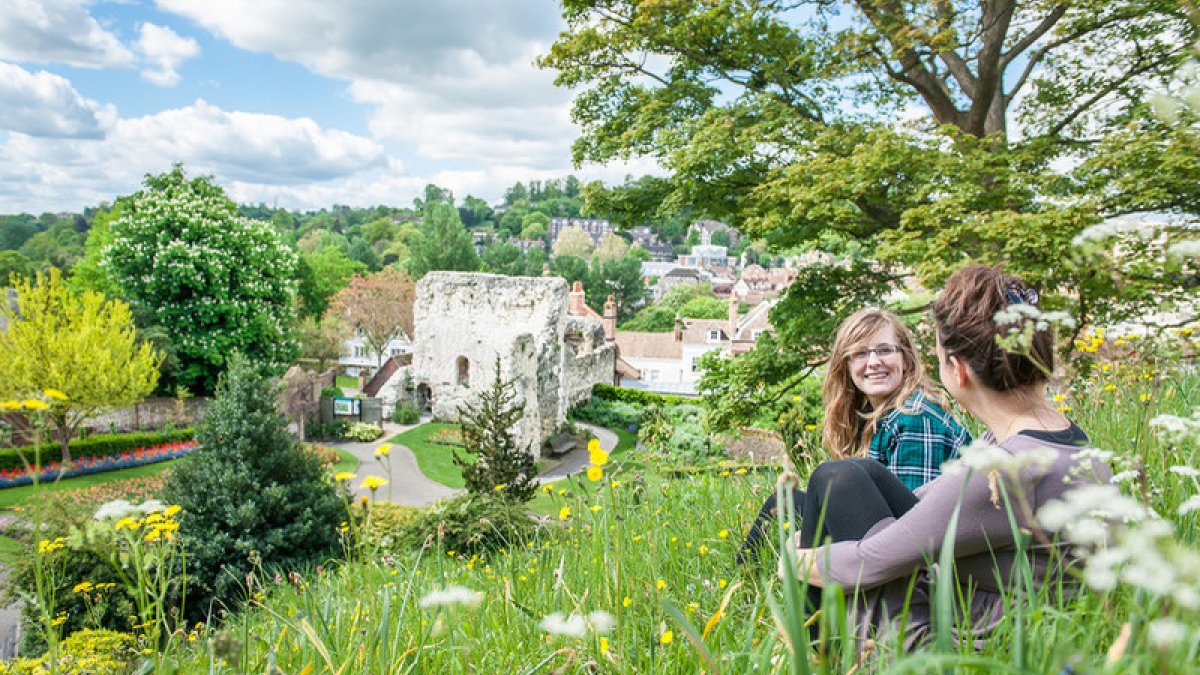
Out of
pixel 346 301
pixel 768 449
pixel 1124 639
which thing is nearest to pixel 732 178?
pixel 1124 639

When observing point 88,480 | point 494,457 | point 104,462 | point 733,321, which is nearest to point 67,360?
point 88,480

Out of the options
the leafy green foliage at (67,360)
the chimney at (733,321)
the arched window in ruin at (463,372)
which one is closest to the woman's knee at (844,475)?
the leafy green foliage at (67,360)

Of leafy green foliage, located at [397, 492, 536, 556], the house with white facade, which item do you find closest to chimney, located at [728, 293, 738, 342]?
the house with white facade

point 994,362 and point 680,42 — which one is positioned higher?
point 680,42

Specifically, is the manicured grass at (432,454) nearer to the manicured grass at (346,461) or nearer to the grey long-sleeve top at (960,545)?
the manicured grass at (346,461)

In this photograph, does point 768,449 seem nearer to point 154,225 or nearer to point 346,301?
point 154,225

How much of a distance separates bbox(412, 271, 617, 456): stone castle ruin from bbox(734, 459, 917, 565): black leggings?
621 inches

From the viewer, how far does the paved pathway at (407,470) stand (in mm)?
14430

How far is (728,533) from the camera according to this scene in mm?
3242

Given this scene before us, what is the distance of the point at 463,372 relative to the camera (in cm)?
2183

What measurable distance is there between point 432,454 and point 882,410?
52.7ft

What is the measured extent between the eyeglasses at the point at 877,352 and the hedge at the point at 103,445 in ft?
55.3

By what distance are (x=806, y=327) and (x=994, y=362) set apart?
21.6 feet

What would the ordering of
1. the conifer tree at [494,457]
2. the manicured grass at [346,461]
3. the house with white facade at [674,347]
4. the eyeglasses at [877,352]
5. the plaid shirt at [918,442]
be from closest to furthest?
the plaid shirt at [918,442] < the eyeglasses at [877,352] < the conifer tree at [494,457] < the manicured grass at [346,461] < the house with white facade at [674,347]
